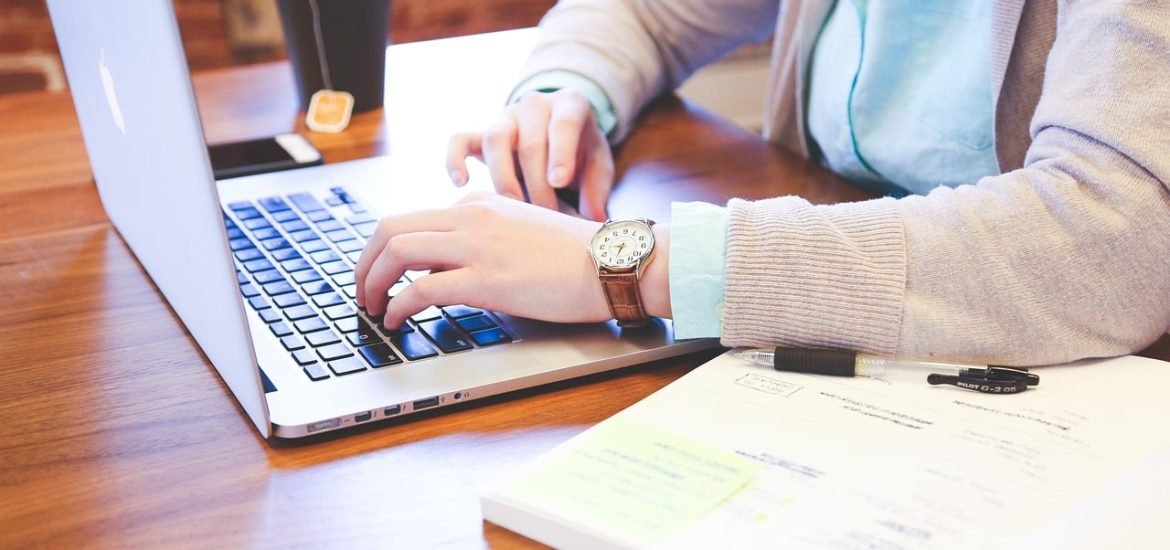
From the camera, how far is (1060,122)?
72cm

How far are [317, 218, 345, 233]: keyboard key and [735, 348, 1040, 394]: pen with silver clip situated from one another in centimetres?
40

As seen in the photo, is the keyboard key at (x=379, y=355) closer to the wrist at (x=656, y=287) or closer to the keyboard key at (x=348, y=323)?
the keyboard key at (x=348, y=323)

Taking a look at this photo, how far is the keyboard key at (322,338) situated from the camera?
708 millimetres

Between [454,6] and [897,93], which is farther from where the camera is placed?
[454,6]

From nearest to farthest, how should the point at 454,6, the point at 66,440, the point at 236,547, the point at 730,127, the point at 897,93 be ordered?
the point at 236,547, the point at 66,440, the point at 897,93, the point at 730,127, the point at 454,6

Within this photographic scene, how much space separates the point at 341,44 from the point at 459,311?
22.5 inches

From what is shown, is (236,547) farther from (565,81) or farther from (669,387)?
(565,81)

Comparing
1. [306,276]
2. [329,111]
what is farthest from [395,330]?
[329,111]

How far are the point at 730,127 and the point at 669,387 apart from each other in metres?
0.61

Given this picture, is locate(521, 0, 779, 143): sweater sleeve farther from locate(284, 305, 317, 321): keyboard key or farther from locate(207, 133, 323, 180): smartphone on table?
locate(284, 305, 317, 321): keyboard key

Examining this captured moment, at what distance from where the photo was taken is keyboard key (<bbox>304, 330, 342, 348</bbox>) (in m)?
0.71

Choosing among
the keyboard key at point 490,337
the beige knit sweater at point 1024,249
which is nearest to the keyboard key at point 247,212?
the keyboard key at point 490,337

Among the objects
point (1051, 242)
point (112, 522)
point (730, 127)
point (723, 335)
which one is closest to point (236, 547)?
point (112, 522)

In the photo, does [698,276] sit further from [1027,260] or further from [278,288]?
[278,288]
